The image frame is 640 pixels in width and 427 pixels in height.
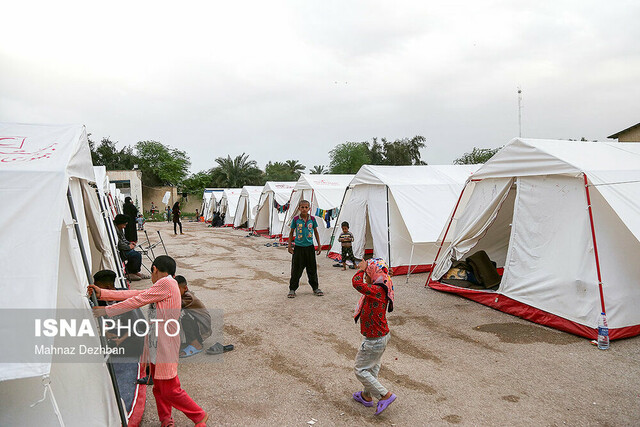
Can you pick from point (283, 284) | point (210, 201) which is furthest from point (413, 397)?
point (210, 201)

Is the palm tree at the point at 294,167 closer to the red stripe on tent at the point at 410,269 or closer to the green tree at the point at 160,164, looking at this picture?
the green tree at the point at 160,164

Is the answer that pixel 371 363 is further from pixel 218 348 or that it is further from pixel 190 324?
pixel 190 324

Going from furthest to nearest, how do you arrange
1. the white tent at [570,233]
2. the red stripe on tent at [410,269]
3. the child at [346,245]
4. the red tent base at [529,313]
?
the child at [346,245] < the red stripe on tent at [410,269] < the white tent at [570,233] < the red tent base at [529,313]

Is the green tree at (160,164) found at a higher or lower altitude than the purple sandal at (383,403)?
higher

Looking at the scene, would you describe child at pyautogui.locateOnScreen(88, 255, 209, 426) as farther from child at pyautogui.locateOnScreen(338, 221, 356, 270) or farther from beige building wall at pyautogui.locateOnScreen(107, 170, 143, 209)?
beige building wall at pyautogui.locateOnScreen(107, 170, 143, 209)

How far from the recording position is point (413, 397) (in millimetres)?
3693

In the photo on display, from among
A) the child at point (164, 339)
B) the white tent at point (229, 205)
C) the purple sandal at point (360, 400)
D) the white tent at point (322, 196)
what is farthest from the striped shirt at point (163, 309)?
the white tent at point (229, 205)

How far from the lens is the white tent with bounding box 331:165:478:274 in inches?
367

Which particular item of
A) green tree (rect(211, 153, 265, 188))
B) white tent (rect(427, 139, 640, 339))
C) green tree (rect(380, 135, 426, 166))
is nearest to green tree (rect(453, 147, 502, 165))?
green tree (rect(380, 135, 426, 166))

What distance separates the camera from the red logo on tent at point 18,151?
3.45m

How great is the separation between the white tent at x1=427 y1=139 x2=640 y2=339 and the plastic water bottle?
116 mm

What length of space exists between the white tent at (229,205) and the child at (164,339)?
21402mm

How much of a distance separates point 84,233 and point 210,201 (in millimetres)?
24409

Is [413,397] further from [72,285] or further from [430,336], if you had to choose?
[72,285]
